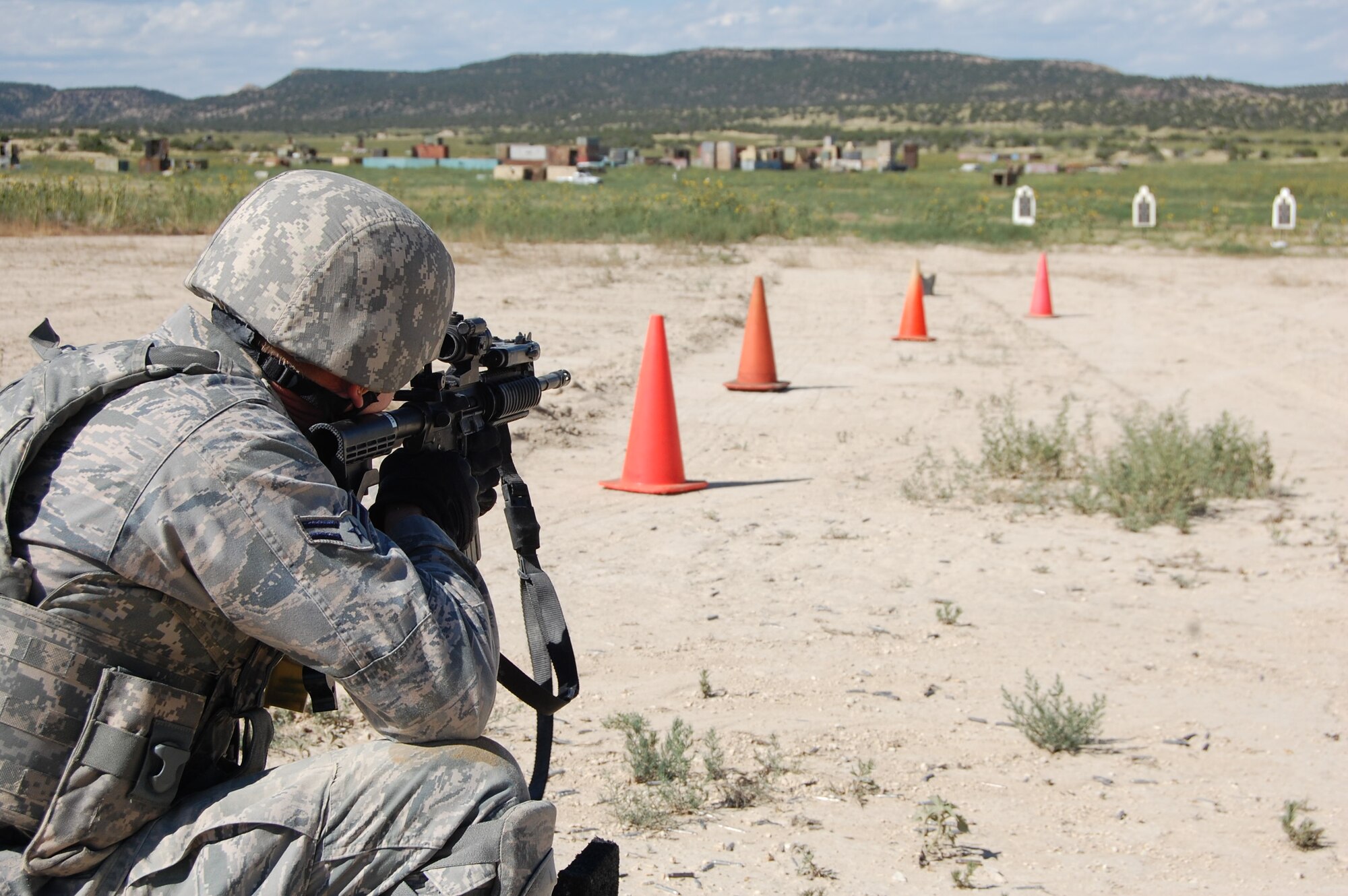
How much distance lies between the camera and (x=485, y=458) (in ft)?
8.42

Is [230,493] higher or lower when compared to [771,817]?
higher

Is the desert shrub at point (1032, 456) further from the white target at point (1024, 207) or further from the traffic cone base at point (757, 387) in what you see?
the white target at point (1024, 207)

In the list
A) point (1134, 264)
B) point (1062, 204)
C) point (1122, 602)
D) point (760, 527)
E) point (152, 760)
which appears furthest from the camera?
point (1062, 204)

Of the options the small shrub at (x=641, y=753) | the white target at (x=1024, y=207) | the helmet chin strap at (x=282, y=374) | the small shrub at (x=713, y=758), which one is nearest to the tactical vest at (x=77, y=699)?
the helmet chin strap at (x=282, y=374)

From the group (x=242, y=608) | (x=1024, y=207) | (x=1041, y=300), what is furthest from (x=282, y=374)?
(x=1024, y=207)

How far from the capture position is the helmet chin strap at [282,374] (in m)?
2.04

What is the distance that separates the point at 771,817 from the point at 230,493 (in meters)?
2.16

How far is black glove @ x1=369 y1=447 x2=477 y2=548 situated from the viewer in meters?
2.21

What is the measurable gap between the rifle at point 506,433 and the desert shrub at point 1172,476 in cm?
454

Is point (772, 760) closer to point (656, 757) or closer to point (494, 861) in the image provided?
point (656, 757)

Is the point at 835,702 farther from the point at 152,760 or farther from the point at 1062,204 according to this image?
the point at 1062,204

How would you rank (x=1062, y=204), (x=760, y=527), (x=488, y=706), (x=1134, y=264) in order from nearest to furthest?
(x=488, y=706) → (x=760, y=527) → (x=1134, y=264) → (x=1062, y=204)

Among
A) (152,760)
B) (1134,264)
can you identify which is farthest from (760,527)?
(1134,264)

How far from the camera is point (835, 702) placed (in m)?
4.34
